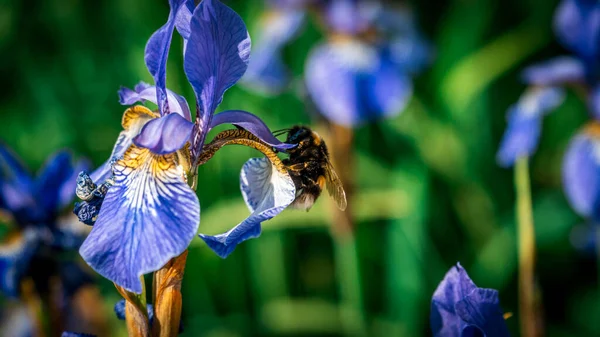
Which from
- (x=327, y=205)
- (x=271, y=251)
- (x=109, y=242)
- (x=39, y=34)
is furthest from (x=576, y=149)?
(x=39, y=34)

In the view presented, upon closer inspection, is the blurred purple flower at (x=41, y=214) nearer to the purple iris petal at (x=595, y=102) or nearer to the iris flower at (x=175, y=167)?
the iris flower at (x=175, y=167)

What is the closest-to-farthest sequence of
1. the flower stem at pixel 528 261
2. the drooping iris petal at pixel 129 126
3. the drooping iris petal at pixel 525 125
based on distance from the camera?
the drooping iris petal at pixel 129 126 → the flower stem at pixel 528 261 → the drooping iris petal at pixel 525 125

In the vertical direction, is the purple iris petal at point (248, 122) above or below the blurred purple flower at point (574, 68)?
below

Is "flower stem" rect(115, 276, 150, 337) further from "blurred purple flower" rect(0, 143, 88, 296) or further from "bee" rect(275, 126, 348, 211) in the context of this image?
"blurred purple flower" rect(0, 143, 88, 296)

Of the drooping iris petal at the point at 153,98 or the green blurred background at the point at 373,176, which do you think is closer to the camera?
the drooping iris petal at the point at 153,98

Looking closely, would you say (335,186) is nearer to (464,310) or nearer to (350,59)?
(464,310)

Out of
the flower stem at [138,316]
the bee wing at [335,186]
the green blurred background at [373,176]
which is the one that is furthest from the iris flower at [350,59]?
the flower stem at [138,316]

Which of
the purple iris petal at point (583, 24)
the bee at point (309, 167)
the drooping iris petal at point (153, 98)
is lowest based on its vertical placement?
the bee at point (309, 167)
